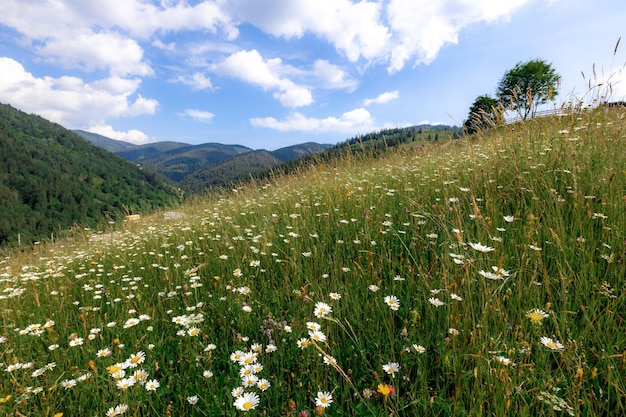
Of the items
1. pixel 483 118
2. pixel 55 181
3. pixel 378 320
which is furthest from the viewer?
pixel 55 181

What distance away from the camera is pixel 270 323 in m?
2.23

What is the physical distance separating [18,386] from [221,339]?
129 cm

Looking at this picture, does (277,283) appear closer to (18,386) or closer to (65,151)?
(18,386)

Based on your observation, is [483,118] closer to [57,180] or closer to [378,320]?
[378,320]

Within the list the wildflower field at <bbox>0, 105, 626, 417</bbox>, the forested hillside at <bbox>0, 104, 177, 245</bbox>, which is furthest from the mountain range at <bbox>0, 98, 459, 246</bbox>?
the wildflower field at <bbox>0, 105, 626, 417</bbox>

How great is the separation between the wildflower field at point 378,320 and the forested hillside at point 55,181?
3001 inches

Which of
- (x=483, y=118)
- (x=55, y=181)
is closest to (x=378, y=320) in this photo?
(x=483, y=118)

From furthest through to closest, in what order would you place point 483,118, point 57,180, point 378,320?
1. point 57,180
2. point 483,118
3. point 378,320

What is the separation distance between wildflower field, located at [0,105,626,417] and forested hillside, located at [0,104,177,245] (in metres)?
76.2

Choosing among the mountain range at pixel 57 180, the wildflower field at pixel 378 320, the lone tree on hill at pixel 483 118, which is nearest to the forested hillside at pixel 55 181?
the mountain range at pixel 57 180

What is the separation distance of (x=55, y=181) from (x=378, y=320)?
15038 centimetres

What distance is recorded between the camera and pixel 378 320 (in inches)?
84.9

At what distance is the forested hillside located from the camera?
3686 inches

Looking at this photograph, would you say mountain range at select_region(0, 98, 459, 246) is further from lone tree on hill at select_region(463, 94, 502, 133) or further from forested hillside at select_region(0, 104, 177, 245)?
lone tree on hill at select_region(463, 94, 502, 133)
